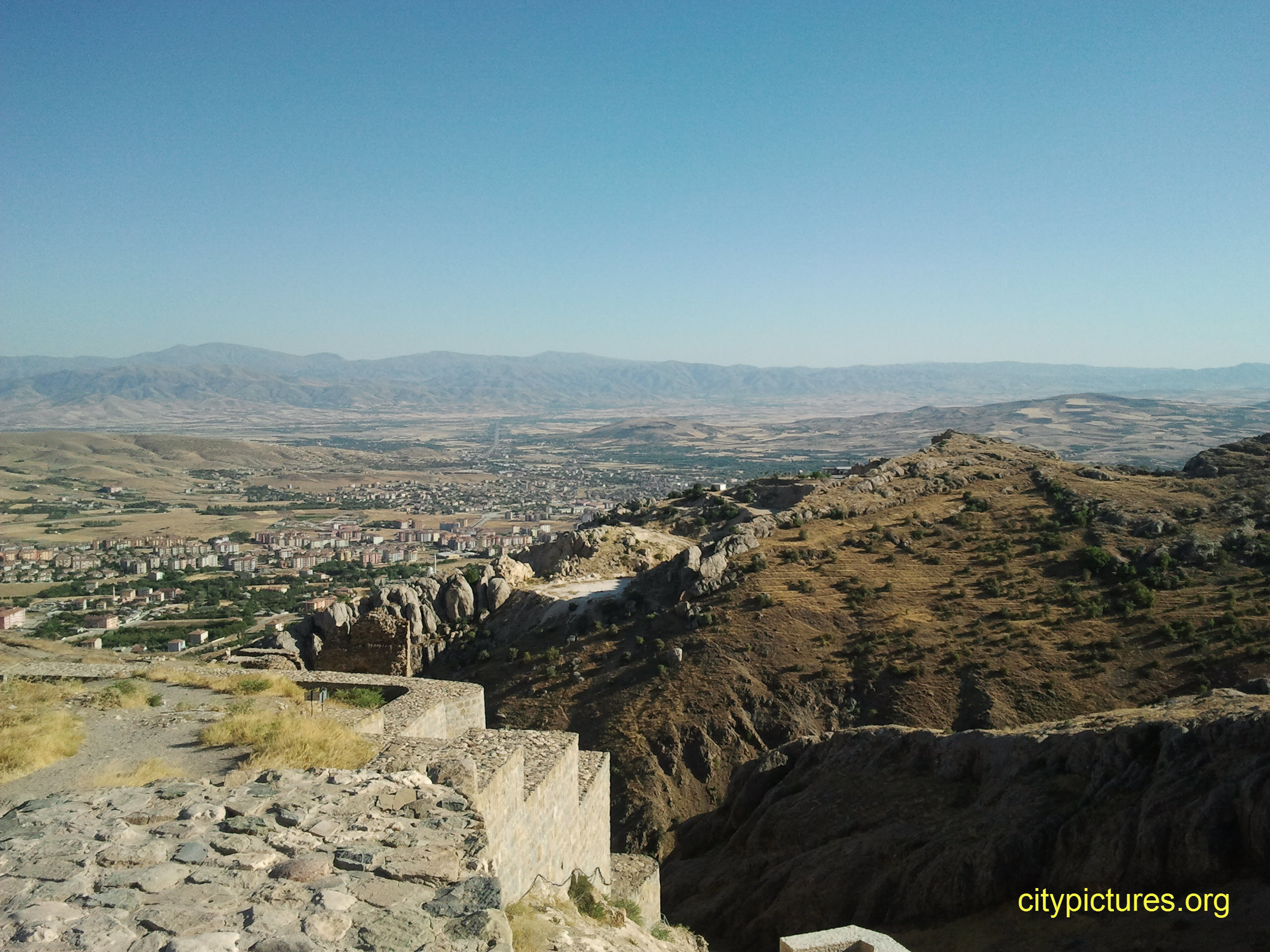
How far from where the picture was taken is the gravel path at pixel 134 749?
876 centimetres

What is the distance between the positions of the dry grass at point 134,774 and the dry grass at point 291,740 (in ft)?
2.60

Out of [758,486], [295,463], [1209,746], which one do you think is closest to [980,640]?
[1209,746]

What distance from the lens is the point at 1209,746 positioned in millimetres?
11102

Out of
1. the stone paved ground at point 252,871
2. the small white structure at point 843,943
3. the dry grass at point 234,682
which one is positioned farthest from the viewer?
the dry grass at point 234,682

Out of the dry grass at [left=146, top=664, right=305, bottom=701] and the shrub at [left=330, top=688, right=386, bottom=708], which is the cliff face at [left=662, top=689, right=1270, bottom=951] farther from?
the dry grass at [left=146, top=664, right=305, bottom=701]

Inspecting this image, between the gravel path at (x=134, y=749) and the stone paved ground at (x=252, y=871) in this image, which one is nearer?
the stone paved ground at (x=252, y=871)

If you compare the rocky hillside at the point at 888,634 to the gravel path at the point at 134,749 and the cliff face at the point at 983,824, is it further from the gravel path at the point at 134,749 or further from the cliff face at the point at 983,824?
the gravel path at the point at 134,749

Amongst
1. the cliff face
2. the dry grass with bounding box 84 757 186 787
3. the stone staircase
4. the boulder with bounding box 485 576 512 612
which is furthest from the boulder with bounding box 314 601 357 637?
the dry grass with bounding box 84 757 186 787

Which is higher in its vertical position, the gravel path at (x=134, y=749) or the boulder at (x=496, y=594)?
the gravel path at (x=134, y=749)

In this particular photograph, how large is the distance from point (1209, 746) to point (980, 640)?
10935 mm

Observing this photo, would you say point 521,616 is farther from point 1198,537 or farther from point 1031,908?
point 1198,537

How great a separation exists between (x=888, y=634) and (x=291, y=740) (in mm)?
16951

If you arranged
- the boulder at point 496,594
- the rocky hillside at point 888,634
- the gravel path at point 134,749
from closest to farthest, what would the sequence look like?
the gravel path at point 134,749, the rocky hillside at point 888,634, the boulder at point 496,594

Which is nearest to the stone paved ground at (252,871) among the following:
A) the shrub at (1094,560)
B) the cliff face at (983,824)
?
the cliff face at (983,824)
